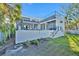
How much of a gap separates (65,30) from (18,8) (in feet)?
2.21

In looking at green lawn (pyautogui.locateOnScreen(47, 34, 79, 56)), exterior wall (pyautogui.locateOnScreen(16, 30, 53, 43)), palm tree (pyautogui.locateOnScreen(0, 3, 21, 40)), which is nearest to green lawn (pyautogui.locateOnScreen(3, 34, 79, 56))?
green lawn (pyautogui.locateOnScreen(47, 34, 79, 56))

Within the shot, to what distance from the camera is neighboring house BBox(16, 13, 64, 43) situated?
2.89 metres

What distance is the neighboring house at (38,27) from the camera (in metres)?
2.89

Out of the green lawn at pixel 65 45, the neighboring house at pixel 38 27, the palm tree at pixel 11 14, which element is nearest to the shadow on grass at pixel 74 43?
the green lawn at pixel 65 45

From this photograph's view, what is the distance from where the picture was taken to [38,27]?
9.52 ft

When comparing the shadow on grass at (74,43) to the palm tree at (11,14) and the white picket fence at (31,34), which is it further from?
the palm tree at (11,14)

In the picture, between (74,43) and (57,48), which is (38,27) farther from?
(74,43)

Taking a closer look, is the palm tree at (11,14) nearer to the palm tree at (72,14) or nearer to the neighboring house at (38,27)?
the neighboring house at (38,27)

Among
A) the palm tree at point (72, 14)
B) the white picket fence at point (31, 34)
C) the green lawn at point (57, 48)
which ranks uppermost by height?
the palm tree at point (72, 14)

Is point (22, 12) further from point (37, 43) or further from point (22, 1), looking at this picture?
point (37, 43)

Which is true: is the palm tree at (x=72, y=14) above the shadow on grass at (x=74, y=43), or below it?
above

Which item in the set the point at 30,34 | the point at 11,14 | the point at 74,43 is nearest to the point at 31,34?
the point at 30,34

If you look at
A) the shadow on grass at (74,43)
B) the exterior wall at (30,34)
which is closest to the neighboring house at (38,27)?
the exterior wall at (30,34)

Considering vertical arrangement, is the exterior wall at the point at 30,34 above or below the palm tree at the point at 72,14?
below
